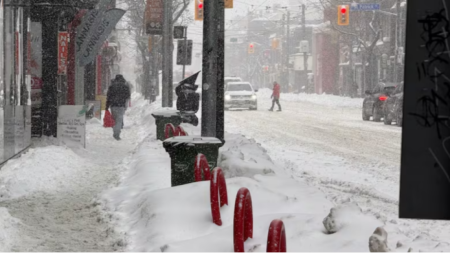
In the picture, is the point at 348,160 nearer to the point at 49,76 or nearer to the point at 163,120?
the point at 163,120

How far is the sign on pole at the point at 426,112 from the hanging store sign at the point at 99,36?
51.1 ft

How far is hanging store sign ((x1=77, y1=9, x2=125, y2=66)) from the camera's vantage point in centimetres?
1892

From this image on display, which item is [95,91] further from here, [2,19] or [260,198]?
[260,198]

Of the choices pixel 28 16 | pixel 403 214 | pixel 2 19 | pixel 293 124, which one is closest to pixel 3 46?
pixel 2 19

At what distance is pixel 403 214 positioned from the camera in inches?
154

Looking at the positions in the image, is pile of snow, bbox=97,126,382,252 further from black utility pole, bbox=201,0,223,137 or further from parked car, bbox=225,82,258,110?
parked car, bbox=225,82,258,110

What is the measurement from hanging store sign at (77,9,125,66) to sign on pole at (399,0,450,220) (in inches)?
614

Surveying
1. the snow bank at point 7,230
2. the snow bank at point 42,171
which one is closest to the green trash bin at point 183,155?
the snow bank at point 7,230

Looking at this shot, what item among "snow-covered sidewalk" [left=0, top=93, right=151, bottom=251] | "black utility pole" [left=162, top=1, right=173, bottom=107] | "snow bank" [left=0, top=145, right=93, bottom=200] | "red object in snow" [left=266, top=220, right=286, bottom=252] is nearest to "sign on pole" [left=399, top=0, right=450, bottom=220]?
"red object in snow" [left=266, top=220, right=286, bottom=252]

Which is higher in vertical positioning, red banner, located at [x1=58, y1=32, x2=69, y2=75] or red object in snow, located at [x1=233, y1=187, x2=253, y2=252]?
red banner, located at [x1=58, y1=32, x2=69, y2=75]

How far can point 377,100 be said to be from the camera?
103 feet

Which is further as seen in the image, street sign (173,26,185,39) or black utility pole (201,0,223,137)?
street sign (173,26,185,39)

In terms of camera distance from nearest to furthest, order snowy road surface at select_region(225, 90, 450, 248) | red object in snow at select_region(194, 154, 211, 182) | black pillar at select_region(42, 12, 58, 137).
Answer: red object in snow at select_region(194, 154, 211, 182), snowy road surface at select_region(225, 90, 450, 248), black pillar at select_region(42, 12, 58, 137)

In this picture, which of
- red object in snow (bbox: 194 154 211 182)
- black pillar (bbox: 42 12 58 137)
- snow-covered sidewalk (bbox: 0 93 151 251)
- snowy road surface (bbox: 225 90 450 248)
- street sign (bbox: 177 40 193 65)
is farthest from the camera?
street sign (bbox: 177 40 193 65)
